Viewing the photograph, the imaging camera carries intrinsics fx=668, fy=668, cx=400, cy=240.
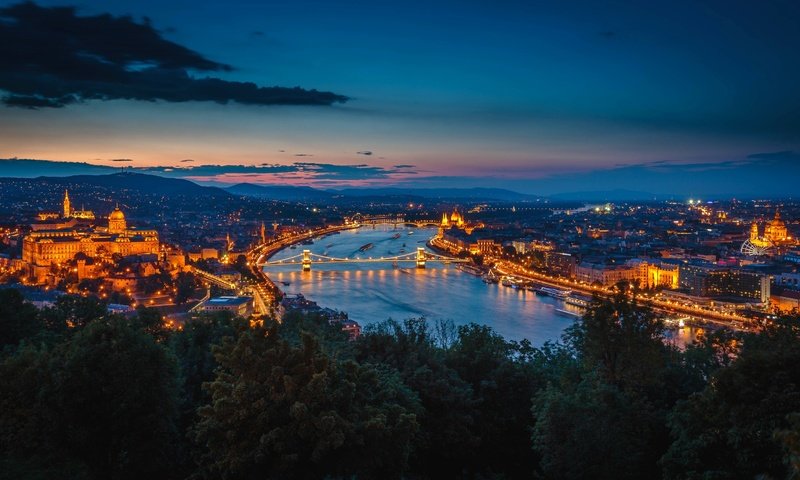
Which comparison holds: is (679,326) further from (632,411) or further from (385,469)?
(385,469)

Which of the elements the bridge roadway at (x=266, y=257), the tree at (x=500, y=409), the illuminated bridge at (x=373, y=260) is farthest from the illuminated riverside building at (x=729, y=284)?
the tree at (x=500, y=409)

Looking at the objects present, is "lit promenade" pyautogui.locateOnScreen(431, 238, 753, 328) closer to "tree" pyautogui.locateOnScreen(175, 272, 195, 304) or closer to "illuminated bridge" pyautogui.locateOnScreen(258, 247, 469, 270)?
"illuminated bridge" pyautogui.locateOnScreen(258, 247, 469, 270)

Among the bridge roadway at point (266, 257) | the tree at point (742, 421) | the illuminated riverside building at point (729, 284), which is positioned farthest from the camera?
the illuminated riverside building at point (729, 284)

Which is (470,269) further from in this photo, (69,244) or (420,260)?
(69,244)

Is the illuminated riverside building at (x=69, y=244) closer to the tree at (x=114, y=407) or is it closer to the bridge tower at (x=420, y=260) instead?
the bridge tower at (x=420, y=260)

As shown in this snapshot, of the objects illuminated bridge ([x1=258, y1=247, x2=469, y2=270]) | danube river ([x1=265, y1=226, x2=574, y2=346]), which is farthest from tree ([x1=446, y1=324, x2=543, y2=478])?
illuminated bridge ([x1=258, y1=247, x2=469, y2=270])

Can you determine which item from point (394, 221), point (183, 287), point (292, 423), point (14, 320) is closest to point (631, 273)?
point (183, 287)

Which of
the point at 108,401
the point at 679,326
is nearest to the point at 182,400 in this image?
the point at 108,401
